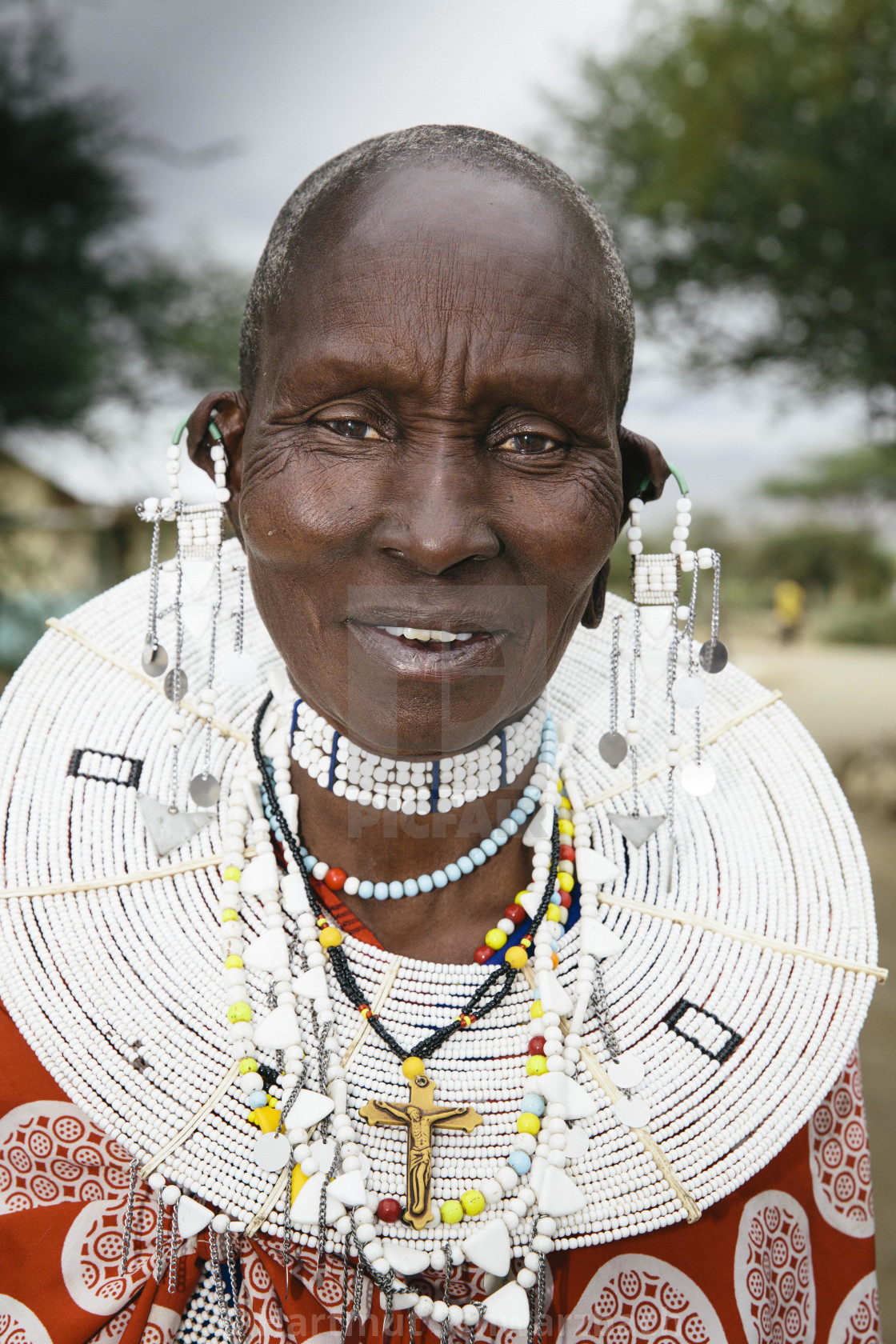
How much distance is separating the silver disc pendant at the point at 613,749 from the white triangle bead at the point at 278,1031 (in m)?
0.69

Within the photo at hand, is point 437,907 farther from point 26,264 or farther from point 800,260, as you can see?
point 26,264

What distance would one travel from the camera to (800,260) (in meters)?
8.02

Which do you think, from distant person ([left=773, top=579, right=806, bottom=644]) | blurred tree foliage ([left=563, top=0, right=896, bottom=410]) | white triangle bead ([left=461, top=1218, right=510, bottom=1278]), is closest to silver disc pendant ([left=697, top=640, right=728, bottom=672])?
white triangle bead ([left=461, top=1218, right=510, bottom=1278])

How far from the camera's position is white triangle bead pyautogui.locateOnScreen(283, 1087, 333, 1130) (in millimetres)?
1382

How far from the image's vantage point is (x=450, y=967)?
5.06ft

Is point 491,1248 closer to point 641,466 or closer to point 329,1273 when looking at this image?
point 329,1273

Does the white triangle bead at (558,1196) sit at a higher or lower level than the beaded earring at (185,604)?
lower

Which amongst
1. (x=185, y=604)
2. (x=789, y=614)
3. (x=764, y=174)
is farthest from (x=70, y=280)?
(x=789, y=614)

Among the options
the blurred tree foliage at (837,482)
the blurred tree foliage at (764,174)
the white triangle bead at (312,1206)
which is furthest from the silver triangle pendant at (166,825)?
the blurred tree foliage at (837,482)

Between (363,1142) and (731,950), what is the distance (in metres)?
A: 0.66

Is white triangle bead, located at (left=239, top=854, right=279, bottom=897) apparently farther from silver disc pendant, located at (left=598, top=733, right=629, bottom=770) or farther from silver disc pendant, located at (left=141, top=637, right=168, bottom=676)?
silver disc pendant, located at (left=598, top=733, right=629, bottom=770)

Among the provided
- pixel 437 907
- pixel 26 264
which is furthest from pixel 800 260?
pixel 437 907

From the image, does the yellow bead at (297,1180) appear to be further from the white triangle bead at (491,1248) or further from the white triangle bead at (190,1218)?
the white triangle bead at (491,1248)

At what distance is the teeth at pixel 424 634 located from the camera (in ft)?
4.20
